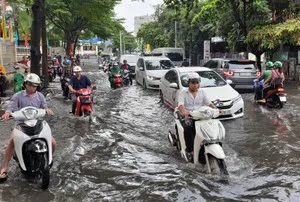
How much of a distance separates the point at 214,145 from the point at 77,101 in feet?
17.6

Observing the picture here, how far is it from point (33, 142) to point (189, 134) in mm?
2447

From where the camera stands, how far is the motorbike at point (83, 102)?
1005cm

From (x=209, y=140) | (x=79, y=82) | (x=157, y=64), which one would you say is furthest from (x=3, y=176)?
(x=157, y=64)

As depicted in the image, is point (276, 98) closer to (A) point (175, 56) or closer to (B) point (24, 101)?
(B) point (24, 101)

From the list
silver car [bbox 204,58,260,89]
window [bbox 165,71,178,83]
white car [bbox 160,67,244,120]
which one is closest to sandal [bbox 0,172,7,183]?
white car [bbox 160,67,244,120]

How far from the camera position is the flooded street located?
17.4 ft

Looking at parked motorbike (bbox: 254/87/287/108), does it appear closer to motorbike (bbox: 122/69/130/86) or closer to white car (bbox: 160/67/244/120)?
white car (bbox: 160/67/244/120)

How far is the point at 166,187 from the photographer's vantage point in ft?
18.2

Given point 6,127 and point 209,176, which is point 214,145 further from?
point 6,127

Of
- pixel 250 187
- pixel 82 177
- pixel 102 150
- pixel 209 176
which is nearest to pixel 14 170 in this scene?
pixel 82 177

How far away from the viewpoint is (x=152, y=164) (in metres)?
6.69

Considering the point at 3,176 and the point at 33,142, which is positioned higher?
the point at 33,142

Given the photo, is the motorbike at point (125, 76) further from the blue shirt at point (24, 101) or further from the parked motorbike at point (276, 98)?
the blue shirt at point (24, 101)

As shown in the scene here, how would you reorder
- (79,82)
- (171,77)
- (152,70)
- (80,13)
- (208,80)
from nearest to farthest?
1. (79,82)
2. (208,80)
3. (171,77)
4. (152,70)
5. (80,13)
